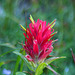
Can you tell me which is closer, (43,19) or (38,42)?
(38,42)

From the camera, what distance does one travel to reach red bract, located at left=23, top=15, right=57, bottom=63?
3.13 feet

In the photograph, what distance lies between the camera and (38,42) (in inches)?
38.4

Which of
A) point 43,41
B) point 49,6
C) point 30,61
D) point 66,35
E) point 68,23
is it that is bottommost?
point 30,61

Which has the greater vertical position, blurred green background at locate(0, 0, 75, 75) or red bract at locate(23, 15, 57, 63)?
blurred green background at locate(0, 0, 75, 75)

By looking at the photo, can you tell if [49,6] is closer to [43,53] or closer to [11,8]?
[11,8]

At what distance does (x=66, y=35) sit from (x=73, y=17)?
1.07 feet

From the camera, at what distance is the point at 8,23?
2270mm

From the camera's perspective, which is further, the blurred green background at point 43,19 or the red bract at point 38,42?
the blurred green background at point 43,19

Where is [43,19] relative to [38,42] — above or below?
above

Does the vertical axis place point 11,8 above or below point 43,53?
above

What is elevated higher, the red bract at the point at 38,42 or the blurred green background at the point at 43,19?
the blurred green background at the point at 43,19

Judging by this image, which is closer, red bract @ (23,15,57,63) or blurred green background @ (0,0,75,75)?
red bract @ (23,15,57,63)

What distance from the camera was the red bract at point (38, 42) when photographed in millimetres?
954

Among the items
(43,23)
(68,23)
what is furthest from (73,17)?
(43,23)
